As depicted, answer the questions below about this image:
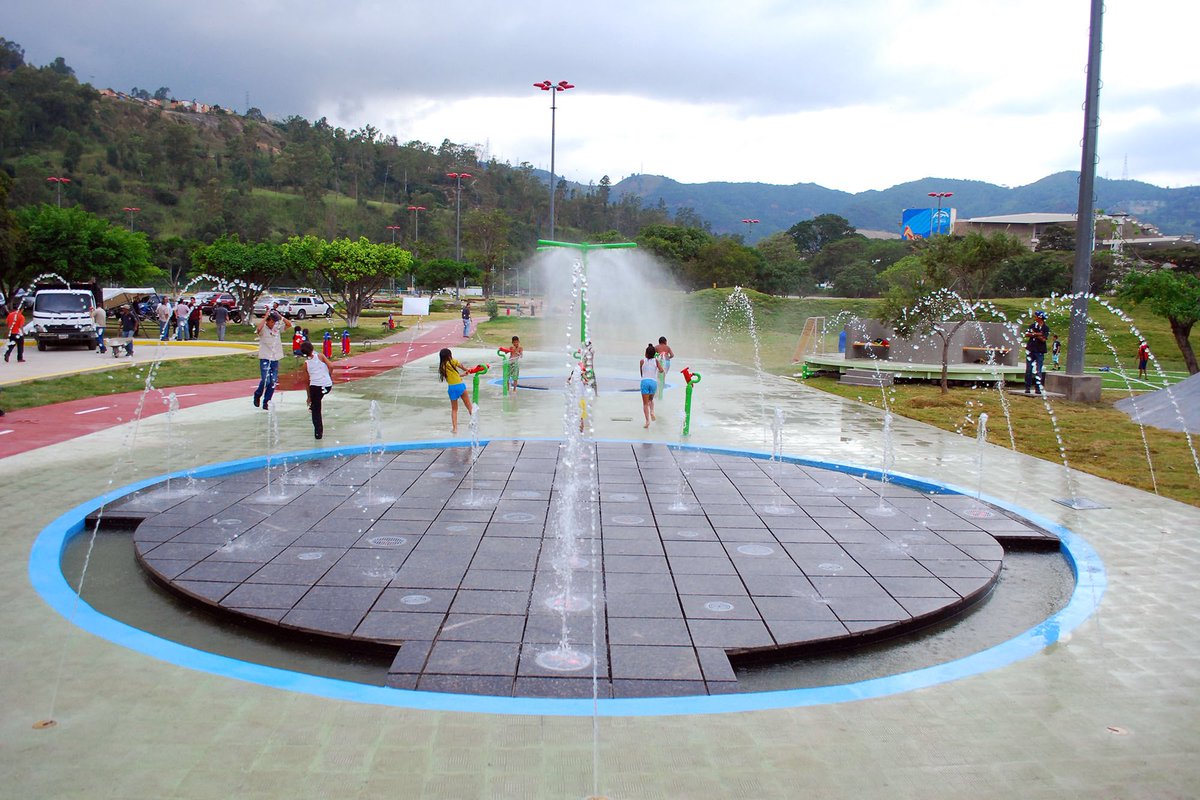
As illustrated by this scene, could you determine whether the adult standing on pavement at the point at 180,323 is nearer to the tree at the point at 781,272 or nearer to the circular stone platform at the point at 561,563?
the circular stone platform at the point at 561,563

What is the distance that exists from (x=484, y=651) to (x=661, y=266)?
54.1 m

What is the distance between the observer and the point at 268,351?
44.2 ft

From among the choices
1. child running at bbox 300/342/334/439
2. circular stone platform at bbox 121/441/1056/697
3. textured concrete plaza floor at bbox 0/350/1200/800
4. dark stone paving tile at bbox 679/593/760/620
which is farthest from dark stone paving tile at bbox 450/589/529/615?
child running at bbox 300/342/334/439

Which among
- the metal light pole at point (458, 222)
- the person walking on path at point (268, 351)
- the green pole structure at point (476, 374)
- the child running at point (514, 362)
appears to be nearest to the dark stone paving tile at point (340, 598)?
the green pole structure at point (476, 374)

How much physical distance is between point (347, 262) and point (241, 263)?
4.27 meters

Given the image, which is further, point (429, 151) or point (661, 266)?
point (429, 151)

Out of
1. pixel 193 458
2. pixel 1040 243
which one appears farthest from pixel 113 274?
pixel 1040 243

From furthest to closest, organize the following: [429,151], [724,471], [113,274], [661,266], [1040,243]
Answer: [429,151], [1040,243], [661,266], [113,274], [724,471]

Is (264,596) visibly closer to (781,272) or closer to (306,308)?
(306,308)

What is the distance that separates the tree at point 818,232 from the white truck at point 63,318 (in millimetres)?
83520

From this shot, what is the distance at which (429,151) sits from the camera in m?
116

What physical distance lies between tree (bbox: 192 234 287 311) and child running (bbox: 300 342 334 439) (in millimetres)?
21666

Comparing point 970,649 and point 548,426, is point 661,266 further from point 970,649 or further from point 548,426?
point 970,649

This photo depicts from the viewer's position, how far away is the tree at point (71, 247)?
3081cm
